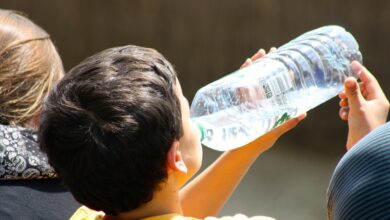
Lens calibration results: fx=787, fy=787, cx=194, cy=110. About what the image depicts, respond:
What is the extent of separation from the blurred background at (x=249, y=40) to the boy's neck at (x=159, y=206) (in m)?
2.32

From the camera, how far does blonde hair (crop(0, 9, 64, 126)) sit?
1.49 meters

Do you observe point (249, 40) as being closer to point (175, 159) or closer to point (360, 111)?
point (360, 111)

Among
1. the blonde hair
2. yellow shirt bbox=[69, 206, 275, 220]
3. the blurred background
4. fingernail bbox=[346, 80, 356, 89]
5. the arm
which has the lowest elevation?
the blurred background

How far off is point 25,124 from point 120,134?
1.46 feet

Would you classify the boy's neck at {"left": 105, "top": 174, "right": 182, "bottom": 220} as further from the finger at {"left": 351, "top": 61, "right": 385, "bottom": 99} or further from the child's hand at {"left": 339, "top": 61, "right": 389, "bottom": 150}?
the finger at {"left": 351, "top": 61, "right": 385, "bottom": 99}

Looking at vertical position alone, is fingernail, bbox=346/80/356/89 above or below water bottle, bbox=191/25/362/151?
above

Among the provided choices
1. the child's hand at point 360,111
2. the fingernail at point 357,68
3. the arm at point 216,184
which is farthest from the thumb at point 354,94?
the arm at point 216,184

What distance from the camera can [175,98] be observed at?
120 centimetres

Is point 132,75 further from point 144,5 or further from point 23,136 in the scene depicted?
point 144,5

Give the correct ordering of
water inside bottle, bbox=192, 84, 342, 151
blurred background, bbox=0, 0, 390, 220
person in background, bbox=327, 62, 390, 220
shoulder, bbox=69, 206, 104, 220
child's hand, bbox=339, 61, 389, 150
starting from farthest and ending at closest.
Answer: blurred background, bbox=0, 0, 390, 220 < water inside bottle, bbox=192, 84, 342, 151 < child's hand, bbox=339, 61, 389, 150 < shoulder, bbox=69, 206, 104, 220 < person in background, bbox=327, 62, 390, 220

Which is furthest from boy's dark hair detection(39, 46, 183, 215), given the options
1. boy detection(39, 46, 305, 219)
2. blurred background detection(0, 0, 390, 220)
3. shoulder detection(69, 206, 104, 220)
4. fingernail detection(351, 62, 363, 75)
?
blurred background detection(0, 0, 390, 220)

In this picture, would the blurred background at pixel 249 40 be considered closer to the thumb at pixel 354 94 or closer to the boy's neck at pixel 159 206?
the thumb at pixel 354 94

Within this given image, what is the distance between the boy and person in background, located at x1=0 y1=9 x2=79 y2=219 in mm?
263

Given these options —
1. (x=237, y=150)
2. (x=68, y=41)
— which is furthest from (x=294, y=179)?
(x=237, y=150)
